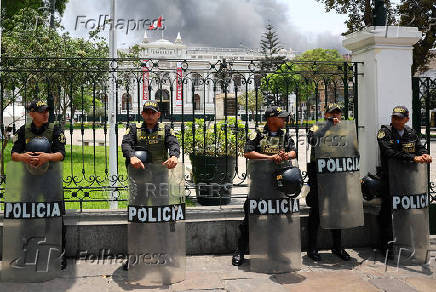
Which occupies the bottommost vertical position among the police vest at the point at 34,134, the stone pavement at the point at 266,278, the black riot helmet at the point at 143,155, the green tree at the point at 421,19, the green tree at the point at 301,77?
the stone pavement at the point at 266,278

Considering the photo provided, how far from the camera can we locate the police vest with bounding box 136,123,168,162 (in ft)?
16.1

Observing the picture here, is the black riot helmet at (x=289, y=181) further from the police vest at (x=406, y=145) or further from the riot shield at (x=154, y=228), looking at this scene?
the police vest at (x=406, y=145)

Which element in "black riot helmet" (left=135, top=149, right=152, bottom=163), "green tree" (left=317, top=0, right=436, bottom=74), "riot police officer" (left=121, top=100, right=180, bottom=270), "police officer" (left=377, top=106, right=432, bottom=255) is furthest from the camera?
"green tree" (left=317, top=0, right=436, bottom=74)

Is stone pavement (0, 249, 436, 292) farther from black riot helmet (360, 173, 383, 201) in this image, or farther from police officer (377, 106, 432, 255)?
black riot helmet (360, 173, 383, 201)

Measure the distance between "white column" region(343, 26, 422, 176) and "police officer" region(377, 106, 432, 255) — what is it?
597mm

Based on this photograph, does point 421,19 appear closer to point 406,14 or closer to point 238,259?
point 406,14

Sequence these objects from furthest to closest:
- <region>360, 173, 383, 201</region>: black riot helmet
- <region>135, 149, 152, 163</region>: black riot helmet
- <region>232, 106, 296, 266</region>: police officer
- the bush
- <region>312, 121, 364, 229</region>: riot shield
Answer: the bush → <region>360, 173, 383, 201</region>: black riot helmet → <region>312, 121, 364, 229</region>: riot shield → <region>232, 106, 296, 266</region>: police officer → <region>135, 149, 152, 163</region>: black riot helmet

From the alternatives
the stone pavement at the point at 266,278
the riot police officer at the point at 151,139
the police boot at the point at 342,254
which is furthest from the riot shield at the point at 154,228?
the police boot at the point at 342,254

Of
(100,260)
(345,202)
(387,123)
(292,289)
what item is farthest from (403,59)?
(100,260)

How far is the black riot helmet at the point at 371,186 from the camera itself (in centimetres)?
541

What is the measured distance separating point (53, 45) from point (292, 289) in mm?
12909

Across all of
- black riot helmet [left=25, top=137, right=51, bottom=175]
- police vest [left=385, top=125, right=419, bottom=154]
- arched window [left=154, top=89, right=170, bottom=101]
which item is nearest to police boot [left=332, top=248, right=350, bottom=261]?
police vest [left=385, top=125, right=419, bottom=154]

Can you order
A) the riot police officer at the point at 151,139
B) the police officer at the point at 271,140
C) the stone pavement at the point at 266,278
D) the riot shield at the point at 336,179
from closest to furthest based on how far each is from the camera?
1. the stone pavement at the point at 266,278
2. the riot police officer at the point at 151,139
3. the police officer at the point at 271,140
4. the riot shield at the point at 336,179

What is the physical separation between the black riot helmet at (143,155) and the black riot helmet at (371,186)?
2795 mm
